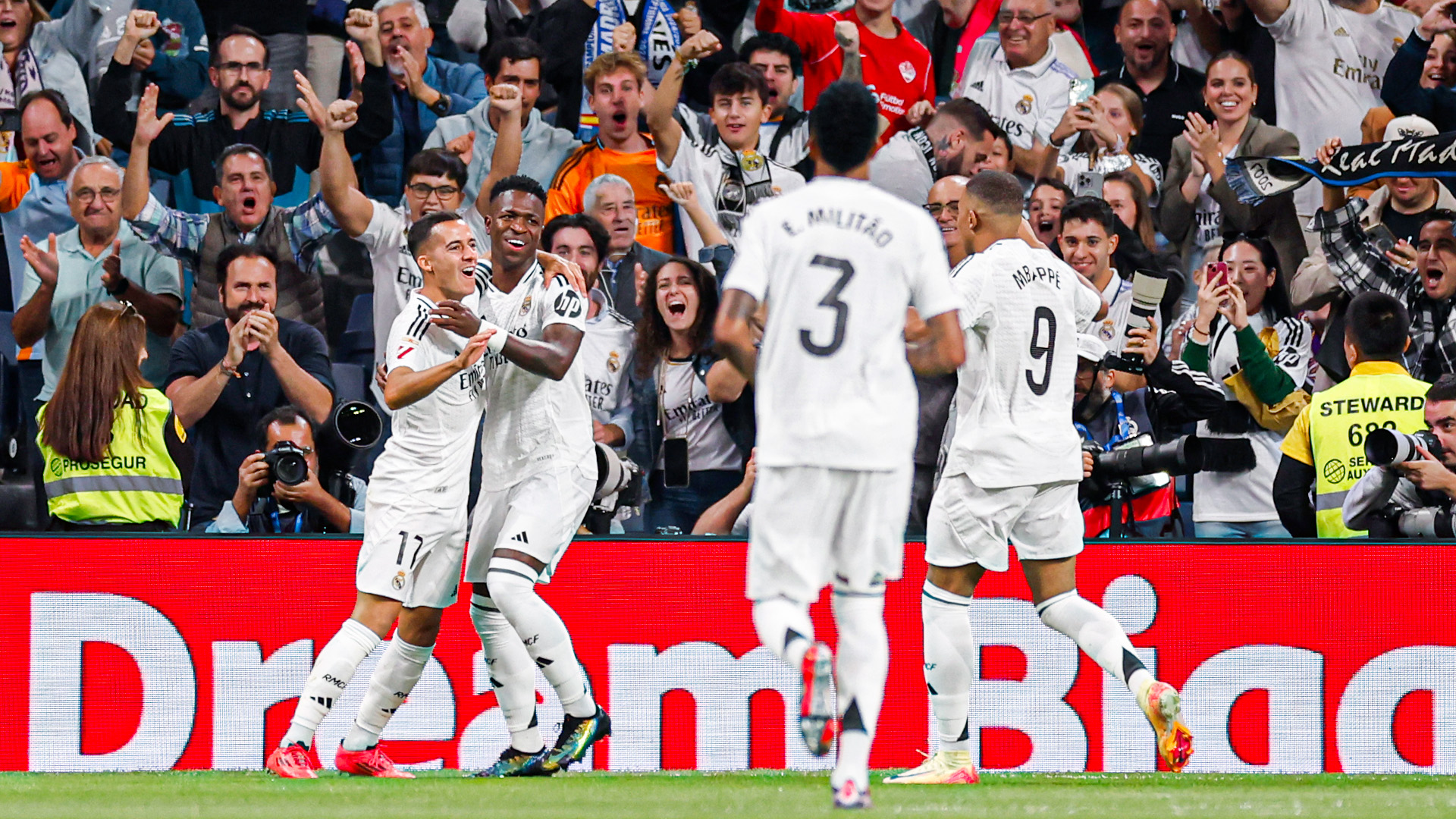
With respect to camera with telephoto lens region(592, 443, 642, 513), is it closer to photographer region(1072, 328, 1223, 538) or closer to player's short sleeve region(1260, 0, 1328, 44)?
photographer region(1072, 328, 1223, 538)

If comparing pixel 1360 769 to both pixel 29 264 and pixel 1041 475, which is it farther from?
pixel 29 264

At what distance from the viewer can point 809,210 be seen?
173 inches

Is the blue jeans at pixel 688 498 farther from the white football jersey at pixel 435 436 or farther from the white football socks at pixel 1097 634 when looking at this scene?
the white football socks at pixel 1097 634

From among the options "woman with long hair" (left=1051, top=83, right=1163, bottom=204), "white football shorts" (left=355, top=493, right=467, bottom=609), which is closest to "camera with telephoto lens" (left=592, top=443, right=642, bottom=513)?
"white football shorts" (left=355, top=493, right=467, bottom=609)

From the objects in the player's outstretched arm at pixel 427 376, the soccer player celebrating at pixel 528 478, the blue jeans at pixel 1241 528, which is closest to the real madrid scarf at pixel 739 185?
the blue jeans at pixel 1241 528

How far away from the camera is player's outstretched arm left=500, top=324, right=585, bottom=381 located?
5.99 metres

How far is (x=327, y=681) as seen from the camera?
6.32m

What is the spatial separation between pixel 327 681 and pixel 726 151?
4.81 m

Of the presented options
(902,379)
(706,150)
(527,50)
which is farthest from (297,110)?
(902,379)

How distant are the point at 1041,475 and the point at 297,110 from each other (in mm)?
5961

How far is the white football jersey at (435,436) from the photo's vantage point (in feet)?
21.0

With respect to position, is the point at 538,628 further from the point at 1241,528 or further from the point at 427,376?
the point at 1241,528

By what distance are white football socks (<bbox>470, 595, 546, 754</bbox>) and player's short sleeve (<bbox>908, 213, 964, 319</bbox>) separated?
268 centimetres

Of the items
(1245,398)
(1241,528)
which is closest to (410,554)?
(1241,528)
